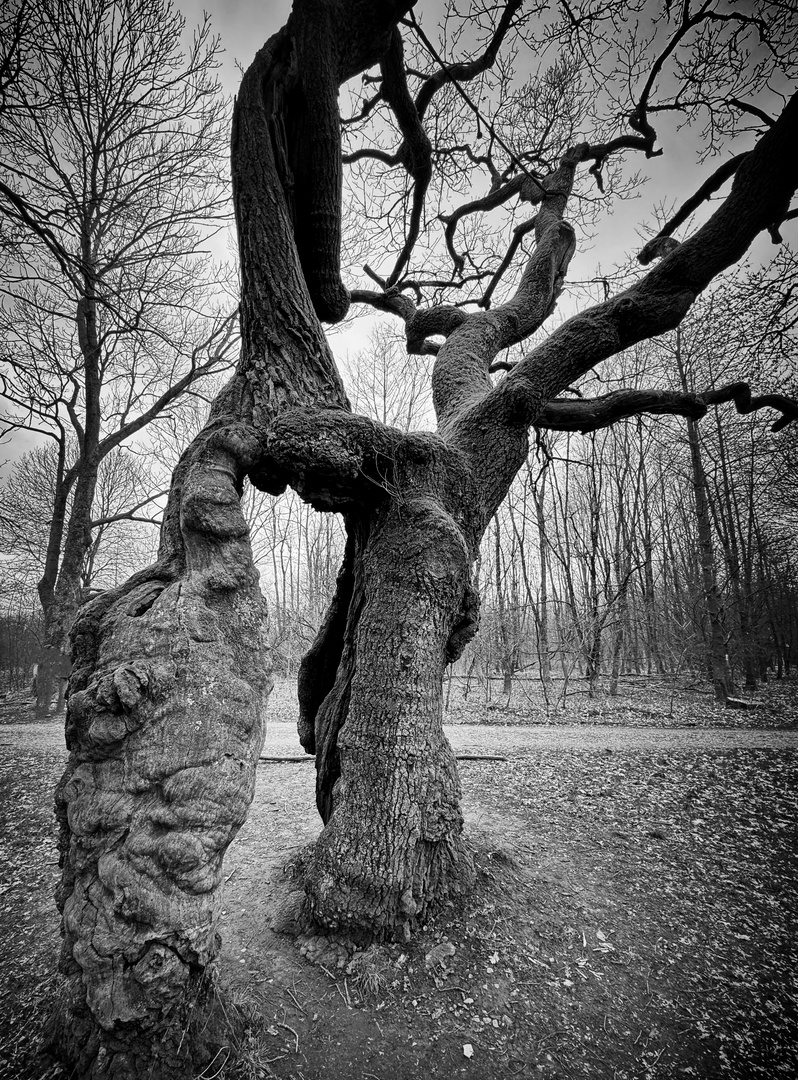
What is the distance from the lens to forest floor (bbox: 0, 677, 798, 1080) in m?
1.80

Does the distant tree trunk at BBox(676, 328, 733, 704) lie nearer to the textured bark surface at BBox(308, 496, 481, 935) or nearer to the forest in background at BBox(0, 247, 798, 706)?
the forest in background at BBox(0, 247, 798, 706)

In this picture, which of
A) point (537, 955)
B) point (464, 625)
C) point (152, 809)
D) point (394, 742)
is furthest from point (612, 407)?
point (152, 809)

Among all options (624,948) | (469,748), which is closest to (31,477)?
(469,748)

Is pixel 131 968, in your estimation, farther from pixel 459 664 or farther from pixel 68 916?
pixel 459 664

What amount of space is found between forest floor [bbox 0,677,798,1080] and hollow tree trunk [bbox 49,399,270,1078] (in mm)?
278

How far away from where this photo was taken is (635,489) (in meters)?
17.8

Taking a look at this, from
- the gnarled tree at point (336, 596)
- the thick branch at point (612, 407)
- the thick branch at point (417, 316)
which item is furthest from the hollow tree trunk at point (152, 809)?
the thick branch at point (417, 316)

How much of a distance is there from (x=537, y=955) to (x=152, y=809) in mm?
2131

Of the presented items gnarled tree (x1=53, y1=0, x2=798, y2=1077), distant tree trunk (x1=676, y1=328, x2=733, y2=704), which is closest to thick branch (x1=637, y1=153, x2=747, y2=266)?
gnarled tree (x1=53, y1=0, x2=798, y2=1077)

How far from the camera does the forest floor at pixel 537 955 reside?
180 centimetres

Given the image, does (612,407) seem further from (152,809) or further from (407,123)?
(152,809)

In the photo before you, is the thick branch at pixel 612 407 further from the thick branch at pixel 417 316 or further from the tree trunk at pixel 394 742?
the tree trunk at pixel 394 742

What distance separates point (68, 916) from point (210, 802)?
0.57m

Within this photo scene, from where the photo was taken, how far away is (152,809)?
1596mm
